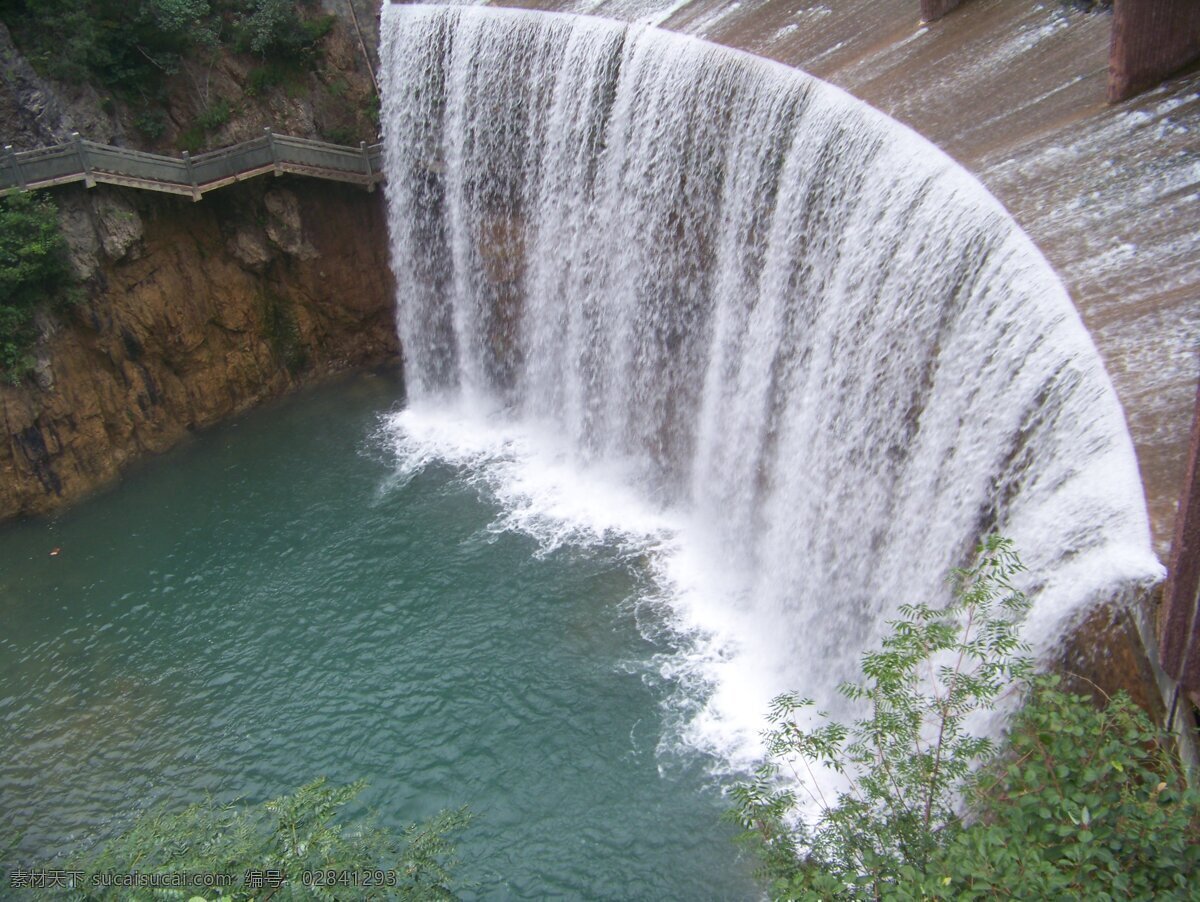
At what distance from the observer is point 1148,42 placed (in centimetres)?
1277

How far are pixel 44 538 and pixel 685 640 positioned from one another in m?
13.6

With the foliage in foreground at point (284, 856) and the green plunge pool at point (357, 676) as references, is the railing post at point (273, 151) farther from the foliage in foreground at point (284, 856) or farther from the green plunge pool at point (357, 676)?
the foliage in foreground at point (284, 856)

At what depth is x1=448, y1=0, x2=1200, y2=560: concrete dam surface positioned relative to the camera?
31.2 ft

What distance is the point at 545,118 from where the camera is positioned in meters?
20.8

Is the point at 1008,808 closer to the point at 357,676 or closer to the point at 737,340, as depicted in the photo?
the point at 737,340

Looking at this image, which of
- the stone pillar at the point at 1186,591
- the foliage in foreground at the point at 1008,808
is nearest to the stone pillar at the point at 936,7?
the foliage in foreground at the point at 1008,808

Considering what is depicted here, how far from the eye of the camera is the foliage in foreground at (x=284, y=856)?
9125mm

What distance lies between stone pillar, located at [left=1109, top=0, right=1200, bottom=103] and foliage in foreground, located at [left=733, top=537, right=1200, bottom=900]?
7.55m

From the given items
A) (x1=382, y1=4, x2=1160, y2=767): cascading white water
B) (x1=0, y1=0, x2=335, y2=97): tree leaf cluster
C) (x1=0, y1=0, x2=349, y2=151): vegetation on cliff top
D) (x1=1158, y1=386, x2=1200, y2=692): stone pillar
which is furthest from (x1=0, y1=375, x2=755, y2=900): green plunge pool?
(x1=0, y1=0, x2=335, y2=97): tree leaf cluster

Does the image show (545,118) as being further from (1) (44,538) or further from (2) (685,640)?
(1) (44,538)

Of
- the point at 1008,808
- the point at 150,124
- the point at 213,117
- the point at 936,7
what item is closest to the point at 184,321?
the point at 150,124

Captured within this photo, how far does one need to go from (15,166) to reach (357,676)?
505 inches

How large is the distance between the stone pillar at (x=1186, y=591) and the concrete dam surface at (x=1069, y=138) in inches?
24.1

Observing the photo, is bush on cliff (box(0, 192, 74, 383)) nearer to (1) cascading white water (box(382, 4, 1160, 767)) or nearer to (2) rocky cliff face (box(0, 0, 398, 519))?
(2) rocky cliff face (box(0, 0, 398, 519))
